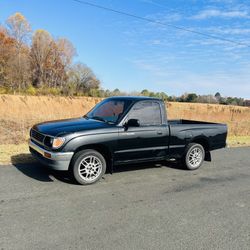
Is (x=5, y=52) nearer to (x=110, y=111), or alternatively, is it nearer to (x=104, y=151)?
(x=110, y=111)

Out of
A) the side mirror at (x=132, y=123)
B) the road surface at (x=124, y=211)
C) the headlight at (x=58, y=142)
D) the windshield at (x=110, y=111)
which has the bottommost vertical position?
the road surface at (x=124, y=211)

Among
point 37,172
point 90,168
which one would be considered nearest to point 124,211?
point 90,168

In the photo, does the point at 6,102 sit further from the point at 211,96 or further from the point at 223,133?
the point at 211,96

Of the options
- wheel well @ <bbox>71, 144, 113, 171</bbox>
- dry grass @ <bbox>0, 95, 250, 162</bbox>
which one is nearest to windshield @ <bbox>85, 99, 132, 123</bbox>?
wheel well @ <bbox>71, 144, 113, 171</bbox>

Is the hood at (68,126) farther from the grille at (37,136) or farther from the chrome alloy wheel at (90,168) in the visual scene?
the chrome alloy wheel at (90,168)

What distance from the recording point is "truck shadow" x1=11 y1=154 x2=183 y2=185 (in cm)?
600

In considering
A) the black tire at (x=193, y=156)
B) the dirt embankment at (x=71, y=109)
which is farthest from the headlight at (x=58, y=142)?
the dirt embankment at (x=71, y=109)

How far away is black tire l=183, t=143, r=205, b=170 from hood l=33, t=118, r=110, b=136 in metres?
2.48

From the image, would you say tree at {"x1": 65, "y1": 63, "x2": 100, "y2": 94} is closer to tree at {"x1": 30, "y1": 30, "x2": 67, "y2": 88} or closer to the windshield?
tree at {"x1": 30, "y1": 30, "x2": 67, "y2": 88}

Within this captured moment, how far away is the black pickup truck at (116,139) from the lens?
18.4ft

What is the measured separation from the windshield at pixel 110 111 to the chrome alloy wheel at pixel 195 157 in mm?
2266

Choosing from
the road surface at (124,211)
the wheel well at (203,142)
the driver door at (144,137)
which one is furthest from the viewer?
the wheel well at (203,142)

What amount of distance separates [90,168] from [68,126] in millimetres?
960

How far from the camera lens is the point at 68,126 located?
19.4ft
